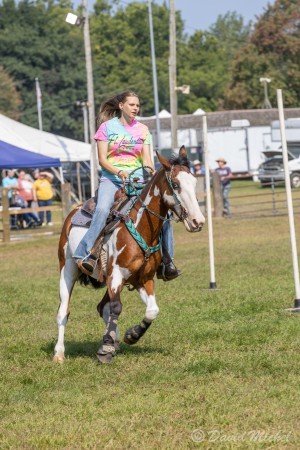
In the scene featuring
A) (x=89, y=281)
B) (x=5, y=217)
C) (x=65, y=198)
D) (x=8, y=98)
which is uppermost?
Result: (x=8, y=98)

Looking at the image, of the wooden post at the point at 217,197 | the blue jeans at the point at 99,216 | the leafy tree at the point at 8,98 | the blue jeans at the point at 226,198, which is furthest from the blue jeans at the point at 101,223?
the leafy tree at the point at 8,98

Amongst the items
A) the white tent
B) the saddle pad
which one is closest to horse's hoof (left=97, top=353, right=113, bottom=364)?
the saddle pad

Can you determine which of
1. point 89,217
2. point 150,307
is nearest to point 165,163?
point 89,217

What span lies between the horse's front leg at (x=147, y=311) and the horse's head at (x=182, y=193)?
32.7 inches

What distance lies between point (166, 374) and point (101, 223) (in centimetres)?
Result: 169

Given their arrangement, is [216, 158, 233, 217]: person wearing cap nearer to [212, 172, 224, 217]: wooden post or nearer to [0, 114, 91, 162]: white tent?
[212, 172, 224, 217]: wooden post

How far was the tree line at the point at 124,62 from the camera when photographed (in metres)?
96.2

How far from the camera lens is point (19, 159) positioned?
31.8 meters

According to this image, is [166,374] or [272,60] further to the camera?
[272,60]

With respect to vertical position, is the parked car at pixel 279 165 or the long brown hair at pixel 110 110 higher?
the parked car at pixel 279 165

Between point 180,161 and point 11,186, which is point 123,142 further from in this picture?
point 11,186

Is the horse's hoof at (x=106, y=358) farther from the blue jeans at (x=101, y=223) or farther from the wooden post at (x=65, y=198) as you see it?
the wooden post at (x=65, y=198)

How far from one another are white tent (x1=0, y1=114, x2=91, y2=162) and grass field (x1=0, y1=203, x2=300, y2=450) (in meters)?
18.1

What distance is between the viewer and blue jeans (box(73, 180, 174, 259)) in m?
9.89
